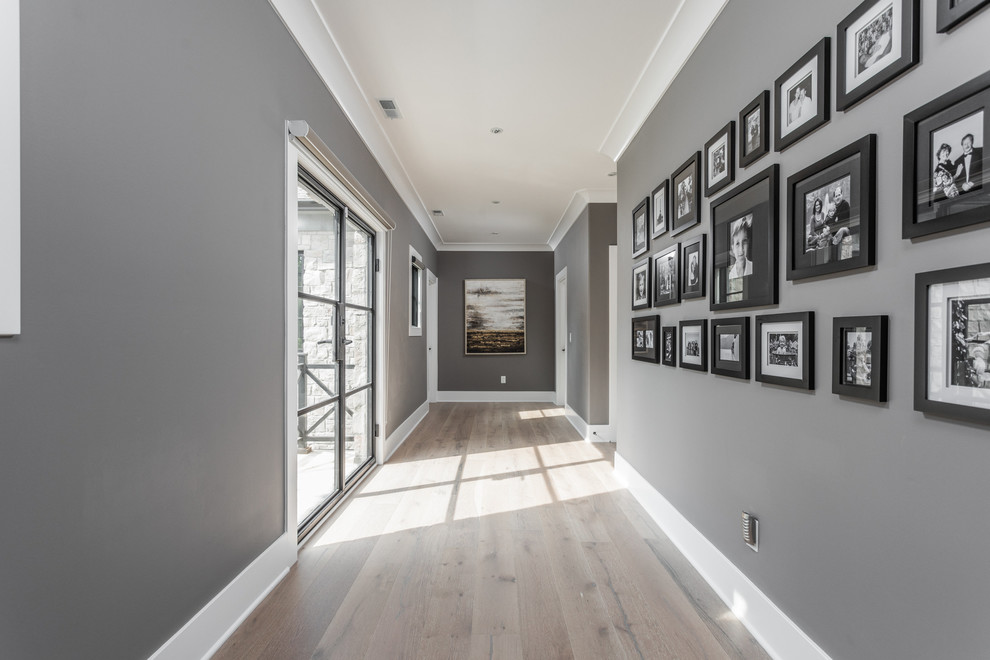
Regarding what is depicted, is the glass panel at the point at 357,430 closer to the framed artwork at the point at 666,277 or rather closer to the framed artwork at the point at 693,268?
the framed artwork at the point at 666,277

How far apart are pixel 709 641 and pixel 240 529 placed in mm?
1667

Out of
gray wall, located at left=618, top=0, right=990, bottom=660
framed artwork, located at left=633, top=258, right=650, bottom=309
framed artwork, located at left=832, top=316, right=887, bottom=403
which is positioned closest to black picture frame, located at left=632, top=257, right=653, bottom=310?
framed artwork, located at left=633, top=258, right=650, bottom=309

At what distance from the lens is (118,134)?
46.6 inches

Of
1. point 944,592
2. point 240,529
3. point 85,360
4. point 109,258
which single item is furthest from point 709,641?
point 109,258

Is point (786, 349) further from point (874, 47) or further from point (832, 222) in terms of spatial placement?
point (874, 47)

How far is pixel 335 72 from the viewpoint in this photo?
8.41 feet

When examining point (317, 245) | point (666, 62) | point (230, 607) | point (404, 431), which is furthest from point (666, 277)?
point (404, 431)

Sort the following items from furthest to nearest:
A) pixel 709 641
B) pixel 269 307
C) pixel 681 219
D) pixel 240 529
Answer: pixel 681 219 → pixel 269 307 → pixel 240 529 → pixel 709 641

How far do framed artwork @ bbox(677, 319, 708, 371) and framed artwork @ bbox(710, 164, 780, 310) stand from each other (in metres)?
0.16

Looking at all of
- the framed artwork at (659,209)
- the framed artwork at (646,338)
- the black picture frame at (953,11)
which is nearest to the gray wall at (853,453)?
the black picture frame at (953,11)

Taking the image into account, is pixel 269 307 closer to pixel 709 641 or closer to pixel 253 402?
pixel 253 402

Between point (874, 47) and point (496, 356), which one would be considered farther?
point (496, 356)

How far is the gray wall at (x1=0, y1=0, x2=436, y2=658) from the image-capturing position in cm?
98

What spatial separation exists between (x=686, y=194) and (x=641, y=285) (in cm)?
78
